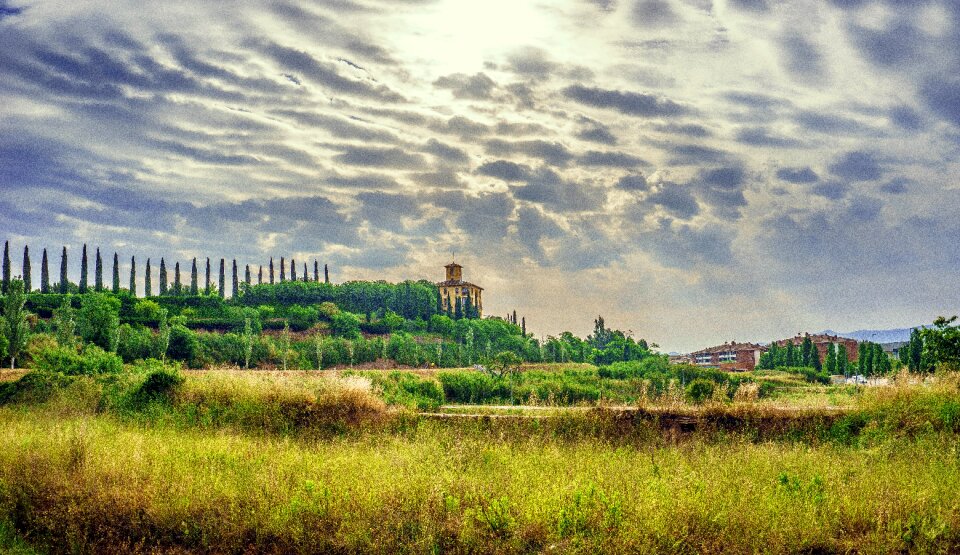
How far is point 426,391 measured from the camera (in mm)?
25219

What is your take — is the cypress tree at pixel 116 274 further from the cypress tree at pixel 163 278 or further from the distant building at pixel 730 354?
the distant building at pixel 730 354

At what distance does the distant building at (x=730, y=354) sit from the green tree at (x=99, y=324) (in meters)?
76.4

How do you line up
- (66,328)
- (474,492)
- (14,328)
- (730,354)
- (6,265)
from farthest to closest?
(730,354) < (6,265) < (66,328) < (14,328) < (474,492)

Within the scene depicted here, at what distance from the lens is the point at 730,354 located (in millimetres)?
114375

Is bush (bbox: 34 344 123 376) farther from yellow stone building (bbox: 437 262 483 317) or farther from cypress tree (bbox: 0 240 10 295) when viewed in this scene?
yellow stone building (bbox: 437 262 483 317)

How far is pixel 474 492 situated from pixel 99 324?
4747 centimetres

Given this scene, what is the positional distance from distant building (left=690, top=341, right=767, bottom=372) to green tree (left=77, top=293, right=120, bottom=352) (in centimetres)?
7640

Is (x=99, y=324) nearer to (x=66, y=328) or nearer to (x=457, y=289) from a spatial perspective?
(x=66, y=328)

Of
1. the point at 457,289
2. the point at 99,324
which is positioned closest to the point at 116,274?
the point at 99,324

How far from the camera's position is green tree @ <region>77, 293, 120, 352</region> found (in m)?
44.4

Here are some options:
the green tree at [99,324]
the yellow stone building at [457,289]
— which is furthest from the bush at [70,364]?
the yellow stone building at [457,289]

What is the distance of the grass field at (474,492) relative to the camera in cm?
707

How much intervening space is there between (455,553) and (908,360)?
157 ft

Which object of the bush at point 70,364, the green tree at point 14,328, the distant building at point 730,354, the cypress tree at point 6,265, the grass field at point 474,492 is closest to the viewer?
the grass field at point 474,492
